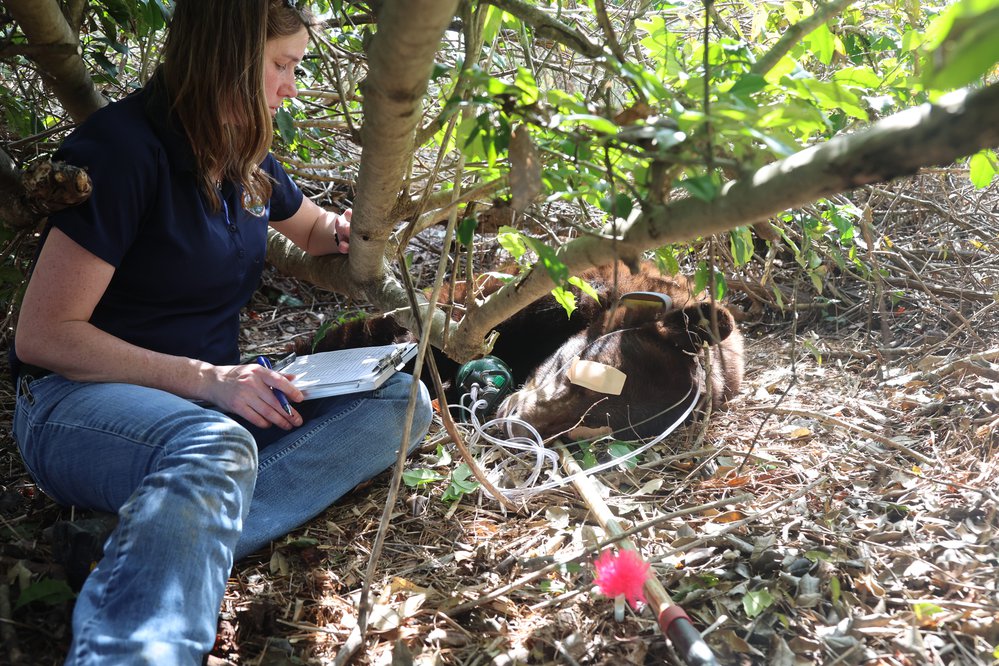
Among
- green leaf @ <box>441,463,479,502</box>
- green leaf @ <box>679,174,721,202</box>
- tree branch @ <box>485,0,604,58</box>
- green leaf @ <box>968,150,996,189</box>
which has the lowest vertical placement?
green leaf @ <box>441,463,479,502</box>

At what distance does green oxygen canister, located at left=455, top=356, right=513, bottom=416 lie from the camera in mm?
3217

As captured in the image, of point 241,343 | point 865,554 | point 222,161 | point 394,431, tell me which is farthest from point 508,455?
point 241,343

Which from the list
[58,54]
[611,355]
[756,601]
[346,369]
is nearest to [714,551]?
[756,601]

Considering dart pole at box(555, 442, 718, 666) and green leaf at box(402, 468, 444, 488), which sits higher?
green leaf at box(402, 468, 444, 488)

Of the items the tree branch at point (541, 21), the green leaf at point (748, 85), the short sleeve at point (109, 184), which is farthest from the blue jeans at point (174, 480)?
the green leaf at point (748, 85)

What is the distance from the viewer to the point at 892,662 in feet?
5.64

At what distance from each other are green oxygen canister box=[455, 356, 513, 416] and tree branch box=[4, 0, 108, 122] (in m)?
1.82

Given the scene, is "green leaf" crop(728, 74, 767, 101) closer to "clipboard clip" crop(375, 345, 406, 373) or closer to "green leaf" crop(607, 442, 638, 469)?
"clipboard clip" crop(375, 345, 406, 373)

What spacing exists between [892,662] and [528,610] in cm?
88

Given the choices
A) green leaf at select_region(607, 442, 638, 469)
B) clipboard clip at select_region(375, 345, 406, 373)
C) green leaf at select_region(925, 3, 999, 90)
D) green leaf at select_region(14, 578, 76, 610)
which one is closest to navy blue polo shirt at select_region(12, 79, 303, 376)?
clipboard clip at select_region(375, 345, 406, 373)

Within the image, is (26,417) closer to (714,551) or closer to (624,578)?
(624,578)

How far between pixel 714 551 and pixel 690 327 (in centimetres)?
169

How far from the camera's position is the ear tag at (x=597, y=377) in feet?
10.6

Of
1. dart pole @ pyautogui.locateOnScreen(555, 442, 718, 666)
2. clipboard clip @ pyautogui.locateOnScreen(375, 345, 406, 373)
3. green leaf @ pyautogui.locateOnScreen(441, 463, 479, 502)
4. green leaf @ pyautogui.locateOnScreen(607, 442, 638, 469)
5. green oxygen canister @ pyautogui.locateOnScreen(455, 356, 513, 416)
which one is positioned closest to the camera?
dart pole @ pyautogui.locateOnScreen(555, 442, 718, 666)
